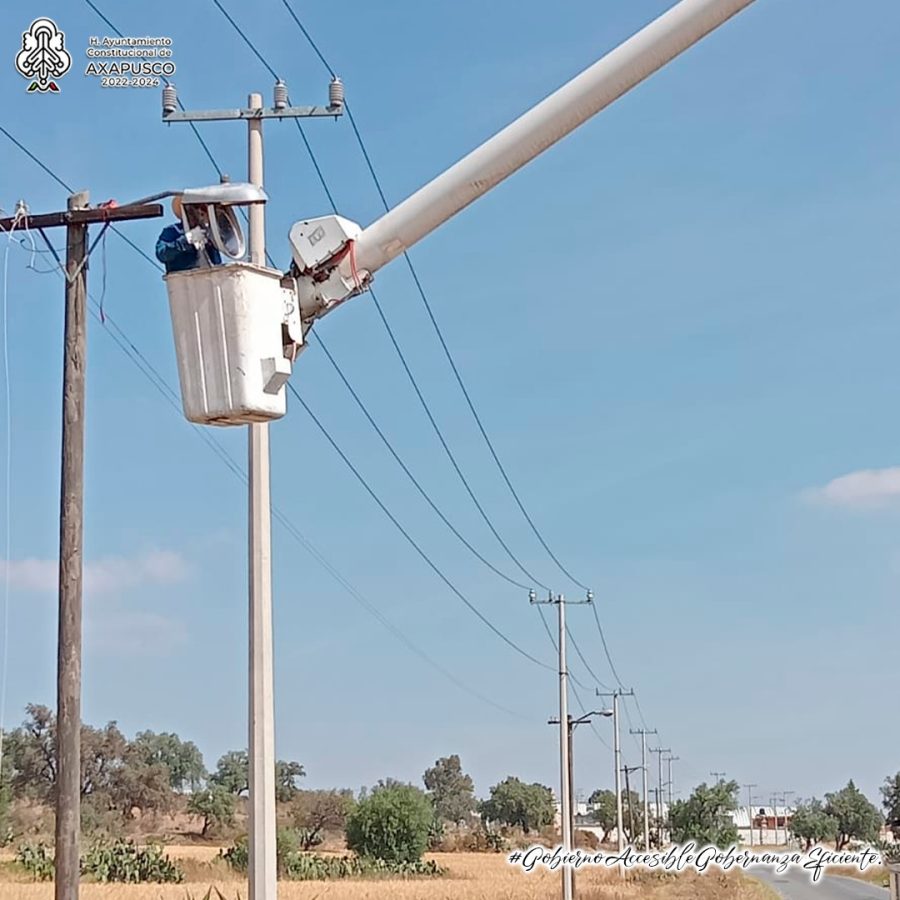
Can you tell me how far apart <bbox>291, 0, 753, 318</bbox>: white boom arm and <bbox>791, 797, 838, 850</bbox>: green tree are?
350 feet

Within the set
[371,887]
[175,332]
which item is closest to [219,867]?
[371,887]

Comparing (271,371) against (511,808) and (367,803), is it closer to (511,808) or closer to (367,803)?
(367,803)

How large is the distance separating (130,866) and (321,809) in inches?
1730

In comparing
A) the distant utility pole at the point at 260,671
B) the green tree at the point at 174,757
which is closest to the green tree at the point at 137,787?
the green tree at the point at 174,757

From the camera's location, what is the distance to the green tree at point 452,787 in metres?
130

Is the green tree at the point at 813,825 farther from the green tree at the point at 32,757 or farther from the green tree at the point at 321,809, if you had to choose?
the green tree at the point at 32,757

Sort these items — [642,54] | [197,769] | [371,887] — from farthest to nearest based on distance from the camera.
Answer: [197,769] < [371,887] < [642,54]

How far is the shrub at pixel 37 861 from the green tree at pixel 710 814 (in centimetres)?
3806

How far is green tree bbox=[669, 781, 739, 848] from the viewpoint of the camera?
78.8 metres

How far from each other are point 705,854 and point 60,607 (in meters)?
28.2

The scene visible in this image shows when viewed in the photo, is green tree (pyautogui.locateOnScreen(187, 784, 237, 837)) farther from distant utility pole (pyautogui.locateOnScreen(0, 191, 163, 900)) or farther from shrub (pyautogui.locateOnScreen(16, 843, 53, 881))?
distant utility pole (pyautogui.locateOnScreen(0, 191, 163, 900))

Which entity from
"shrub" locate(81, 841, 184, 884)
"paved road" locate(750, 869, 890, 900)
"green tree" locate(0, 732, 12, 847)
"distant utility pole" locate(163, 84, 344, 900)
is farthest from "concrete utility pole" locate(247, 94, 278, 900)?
"green tree" locate(0, 732, 12, 847)

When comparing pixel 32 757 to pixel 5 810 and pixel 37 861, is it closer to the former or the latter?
pixel 5 810

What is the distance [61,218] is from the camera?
46.3ft
